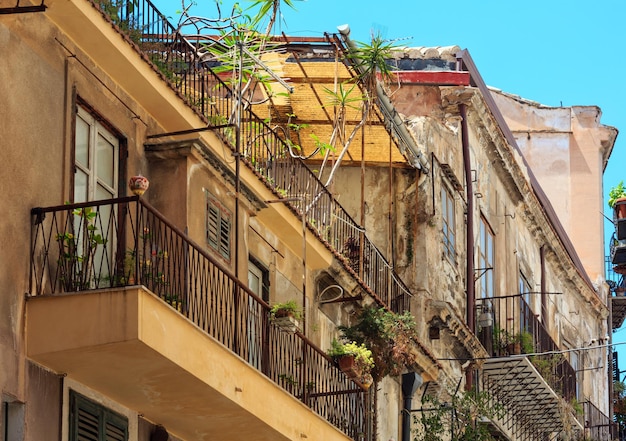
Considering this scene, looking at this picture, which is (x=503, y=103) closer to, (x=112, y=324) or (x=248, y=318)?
(x=248, y=318)

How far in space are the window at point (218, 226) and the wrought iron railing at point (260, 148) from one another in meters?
0.57

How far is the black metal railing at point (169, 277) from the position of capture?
14.1 metres

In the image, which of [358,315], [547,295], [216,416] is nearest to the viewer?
[216,416]

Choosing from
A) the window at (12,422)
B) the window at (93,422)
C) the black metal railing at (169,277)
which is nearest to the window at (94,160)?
the black metal railing at (169,277)

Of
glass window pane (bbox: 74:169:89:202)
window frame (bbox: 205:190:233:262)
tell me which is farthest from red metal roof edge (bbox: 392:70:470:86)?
glass window pane (bbox: 74:169:89:202)

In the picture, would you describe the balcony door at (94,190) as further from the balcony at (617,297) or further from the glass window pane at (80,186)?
the balcony at (617,297)

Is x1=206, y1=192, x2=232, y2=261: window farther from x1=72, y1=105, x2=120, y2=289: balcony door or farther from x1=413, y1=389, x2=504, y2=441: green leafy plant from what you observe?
x1=413, y1=389, x2=504, y2=441: green leafy plant

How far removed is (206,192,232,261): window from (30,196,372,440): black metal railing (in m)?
0.44

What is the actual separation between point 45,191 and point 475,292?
13825mm

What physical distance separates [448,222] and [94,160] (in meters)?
11.2

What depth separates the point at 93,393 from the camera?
1453 cm

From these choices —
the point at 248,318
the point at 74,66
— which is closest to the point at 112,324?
the point at 74,66

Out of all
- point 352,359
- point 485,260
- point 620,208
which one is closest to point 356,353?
point 352,359

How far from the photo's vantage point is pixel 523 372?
90.1 ft
